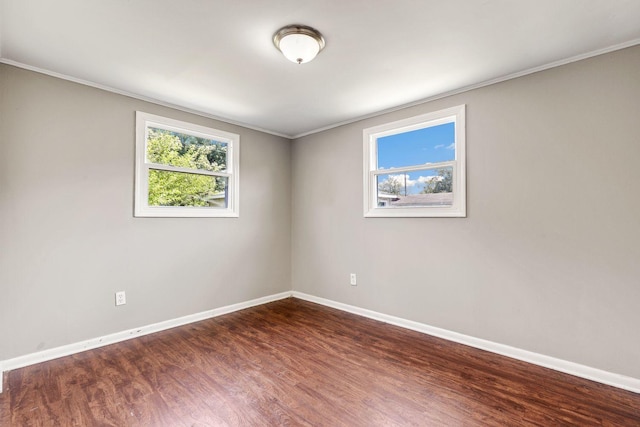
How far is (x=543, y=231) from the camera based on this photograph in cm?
241

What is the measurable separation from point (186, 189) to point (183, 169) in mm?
227

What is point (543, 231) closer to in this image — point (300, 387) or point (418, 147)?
point (418, 147)

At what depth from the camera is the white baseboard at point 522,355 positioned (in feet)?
6.87

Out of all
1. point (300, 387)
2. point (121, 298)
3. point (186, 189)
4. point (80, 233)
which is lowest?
point (300, 387)

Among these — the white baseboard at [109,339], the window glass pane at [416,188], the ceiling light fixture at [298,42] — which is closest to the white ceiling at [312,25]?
the ceiling light fixture at [298,42]

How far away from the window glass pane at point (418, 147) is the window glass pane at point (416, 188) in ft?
0.41

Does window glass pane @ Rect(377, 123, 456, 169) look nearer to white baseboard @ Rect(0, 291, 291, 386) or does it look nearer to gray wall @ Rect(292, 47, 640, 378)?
gray wall @ Rect(292, 47, 640, 378)

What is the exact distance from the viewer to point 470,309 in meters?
2.78

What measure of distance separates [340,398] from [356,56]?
2.42 metres

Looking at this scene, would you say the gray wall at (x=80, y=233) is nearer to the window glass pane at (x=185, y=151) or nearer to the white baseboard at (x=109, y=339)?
the white baseboard at (x=109, y=339)

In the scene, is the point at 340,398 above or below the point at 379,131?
below

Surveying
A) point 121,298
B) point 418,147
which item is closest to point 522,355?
point 418,147

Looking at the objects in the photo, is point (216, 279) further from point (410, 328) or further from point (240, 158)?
point (410, 328)

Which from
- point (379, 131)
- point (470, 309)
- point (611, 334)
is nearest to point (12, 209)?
point (379, 131)
